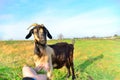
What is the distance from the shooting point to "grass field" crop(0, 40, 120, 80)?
449 inches

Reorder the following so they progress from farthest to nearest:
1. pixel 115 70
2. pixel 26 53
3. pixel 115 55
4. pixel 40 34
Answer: pixel 26 53 < pixel 115 55 < pixel 115 70 < pixel 40 34

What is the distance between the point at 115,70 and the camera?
11961mm

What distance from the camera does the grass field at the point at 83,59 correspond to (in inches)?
449

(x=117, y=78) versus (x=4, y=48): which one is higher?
Result: (x=4, y=48)

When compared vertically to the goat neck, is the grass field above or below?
below

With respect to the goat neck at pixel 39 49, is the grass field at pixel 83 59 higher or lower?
lower

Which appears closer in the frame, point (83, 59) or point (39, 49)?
point (39, 49)

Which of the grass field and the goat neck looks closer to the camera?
the goat neck

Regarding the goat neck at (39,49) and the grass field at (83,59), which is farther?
the grass field at (83,59)

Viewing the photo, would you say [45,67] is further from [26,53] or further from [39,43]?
[26,53]

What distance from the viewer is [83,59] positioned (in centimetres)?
1320

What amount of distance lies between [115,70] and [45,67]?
484 centimetres

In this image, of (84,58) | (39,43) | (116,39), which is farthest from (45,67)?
(116,39)

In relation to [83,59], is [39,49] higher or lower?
higher
